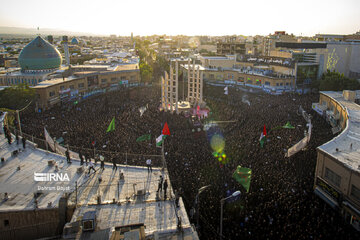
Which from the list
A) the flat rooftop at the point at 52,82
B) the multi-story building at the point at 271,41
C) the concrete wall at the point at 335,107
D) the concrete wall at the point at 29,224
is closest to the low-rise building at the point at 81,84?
the flat rooftop at the point at 52,82

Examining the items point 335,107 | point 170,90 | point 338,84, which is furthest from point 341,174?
point 338,84

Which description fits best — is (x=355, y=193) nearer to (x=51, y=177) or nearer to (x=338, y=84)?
(x=51, y=177)

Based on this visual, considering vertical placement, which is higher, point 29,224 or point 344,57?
point 344,57

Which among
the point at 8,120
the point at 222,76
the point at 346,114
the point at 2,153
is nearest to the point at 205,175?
the point at 2,153

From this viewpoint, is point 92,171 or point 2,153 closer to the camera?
point 92,171

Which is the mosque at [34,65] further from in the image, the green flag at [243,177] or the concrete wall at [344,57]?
the concrete wall at [344,57]

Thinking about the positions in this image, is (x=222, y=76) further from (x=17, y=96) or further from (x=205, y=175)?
(x=205, y=175)

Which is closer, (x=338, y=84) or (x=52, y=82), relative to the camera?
(x=52, y=82)

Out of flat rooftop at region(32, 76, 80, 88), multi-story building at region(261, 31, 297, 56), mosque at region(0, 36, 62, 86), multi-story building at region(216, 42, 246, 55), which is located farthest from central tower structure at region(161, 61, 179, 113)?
multi-story building at region(261, 31, 297, 56)
